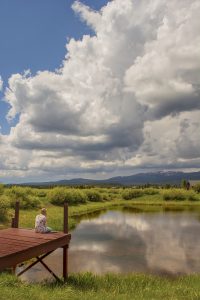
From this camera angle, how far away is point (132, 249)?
101 feet

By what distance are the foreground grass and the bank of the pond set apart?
20749 millimetres

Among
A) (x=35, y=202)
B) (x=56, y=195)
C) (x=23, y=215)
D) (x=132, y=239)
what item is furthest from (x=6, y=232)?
(x=56, y=195)

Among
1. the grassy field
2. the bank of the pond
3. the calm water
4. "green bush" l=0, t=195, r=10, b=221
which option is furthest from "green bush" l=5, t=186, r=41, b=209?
the calm water

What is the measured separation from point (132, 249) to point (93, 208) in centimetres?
3780

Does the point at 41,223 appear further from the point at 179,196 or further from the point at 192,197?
the point at 192,197

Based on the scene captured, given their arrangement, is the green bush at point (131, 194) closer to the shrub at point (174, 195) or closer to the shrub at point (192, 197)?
the shrub at point (174, 195)

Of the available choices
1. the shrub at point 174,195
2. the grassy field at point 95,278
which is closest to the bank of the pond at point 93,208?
the grassy field at point 95,278

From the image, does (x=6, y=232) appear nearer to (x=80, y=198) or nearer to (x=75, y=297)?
(x=75, y=297)

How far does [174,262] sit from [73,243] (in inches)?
433

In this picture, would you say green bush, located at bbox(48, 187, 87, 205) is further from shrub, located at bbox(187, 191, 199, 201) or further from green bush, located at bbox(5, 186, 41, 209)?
shrub, located at bbox(187, 191, 199, 201)

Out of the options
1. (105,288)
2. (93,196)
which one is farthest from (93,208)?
(105,288)

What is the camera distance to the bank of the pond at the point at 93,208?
4312 cm

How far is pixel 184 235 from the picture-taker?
124ft

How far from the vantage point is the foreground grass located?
1339cm
